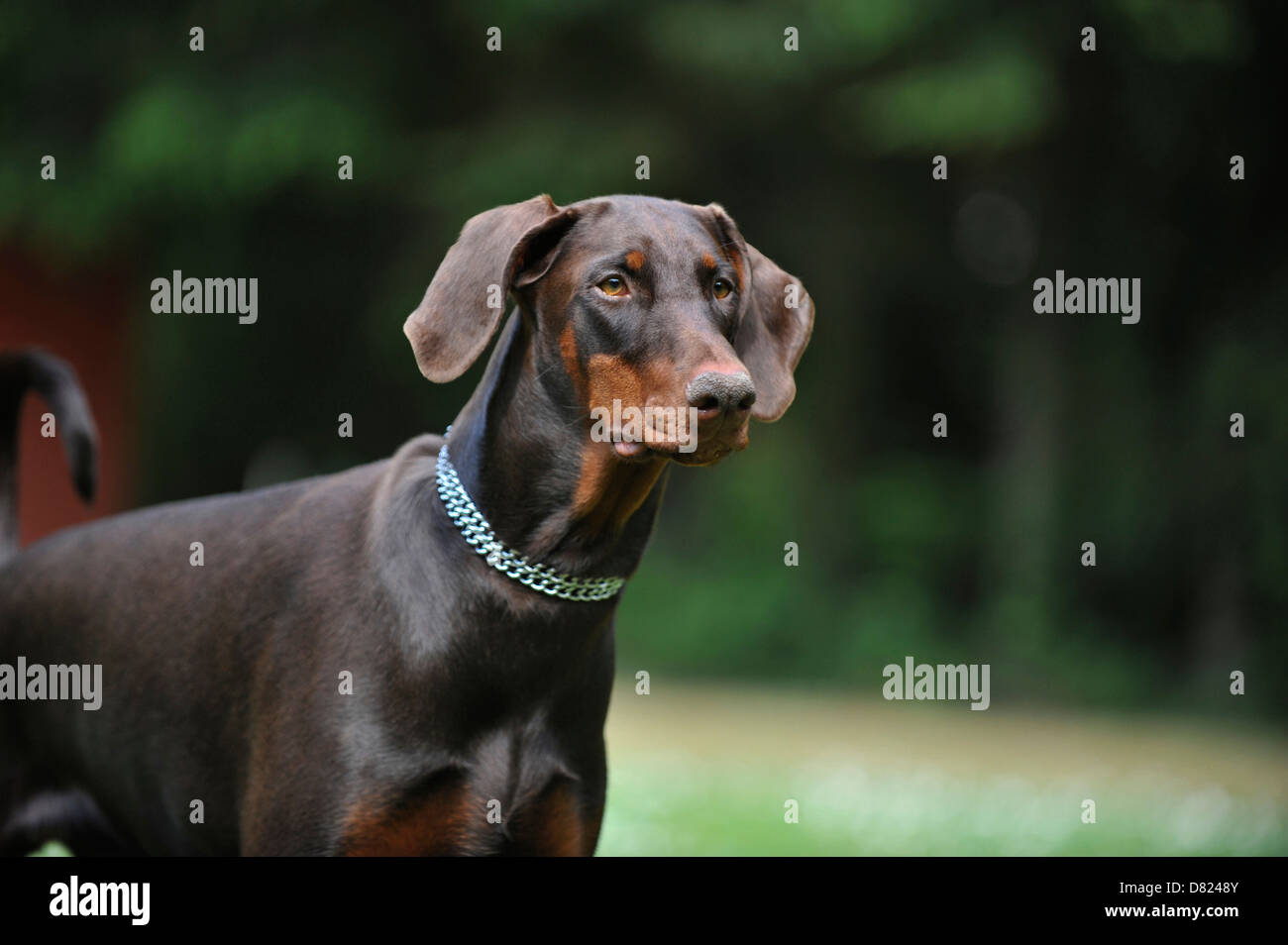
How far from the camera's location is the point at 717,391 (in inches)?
109

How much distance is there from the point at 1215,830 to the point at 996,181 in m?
5.87

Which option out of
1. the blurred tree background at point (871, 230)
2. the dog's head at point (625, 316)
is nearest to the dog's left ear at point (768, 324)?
the dog's head at point (625, 316)

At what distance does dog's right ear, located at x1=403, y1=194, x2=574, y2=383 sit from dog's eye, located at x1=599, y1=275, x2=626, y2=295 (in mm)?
190

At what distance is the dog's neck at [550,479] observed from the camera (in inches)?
122

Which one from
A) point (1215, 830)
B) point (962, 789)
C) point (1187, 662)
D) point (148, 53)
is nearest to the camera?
point (1215, 830)

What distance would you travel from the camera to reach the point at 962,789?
7703mm

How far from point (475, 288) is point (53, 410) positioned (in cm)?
186

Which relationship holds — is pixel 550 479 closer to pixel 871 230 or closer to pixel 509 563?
pixel 509 563

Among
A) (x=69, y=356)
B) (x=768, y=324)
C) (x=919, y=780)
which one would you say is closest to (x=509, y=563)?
(x=768, y=324)

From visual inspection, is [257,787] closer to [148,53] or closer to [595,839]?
[595,839]

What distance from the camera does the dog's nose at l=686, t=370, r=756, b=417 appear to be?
2766 mm

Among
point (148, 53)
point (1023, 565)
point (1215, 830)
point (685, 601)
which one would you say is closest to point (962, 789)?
point (1215, 830)
